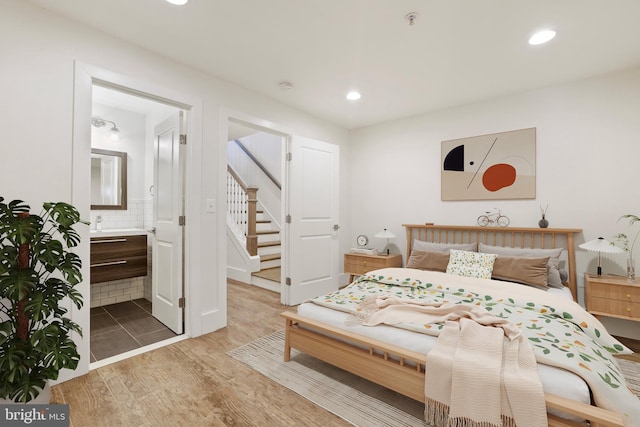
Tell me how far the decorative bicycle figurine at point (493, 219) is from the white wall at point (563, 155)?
7cm

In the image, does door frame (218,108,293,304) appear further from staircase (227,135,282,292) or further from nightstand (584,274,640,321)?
nightstand (584,274,640,321)

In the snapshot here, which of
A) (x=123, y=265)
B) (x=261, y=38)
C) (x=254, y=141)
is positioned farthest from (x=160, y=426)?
(x=254, y=141)

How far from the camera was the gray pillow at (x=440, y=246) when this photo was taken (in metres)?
3.26

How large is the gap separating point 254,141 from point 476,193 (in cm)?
444

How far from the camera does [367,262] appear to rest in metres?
3.91

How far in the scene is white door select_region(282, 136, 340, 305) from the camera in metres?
3.64

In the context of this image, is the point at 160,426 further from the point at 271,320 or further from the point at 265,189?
the point at 265,189

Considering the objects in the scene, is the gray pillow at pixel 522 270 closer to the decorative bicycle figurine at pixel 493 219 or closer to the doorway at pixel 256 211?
the decorative bicycle figurine at pixel 493 219

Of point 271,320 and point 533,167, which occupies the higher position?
point 533,167

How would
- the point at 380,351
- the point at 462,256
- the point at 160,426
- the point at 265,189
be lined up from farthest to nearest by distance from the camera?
the point at 265,189, the point at 462,256, the point at 380,351, the point at 160,426

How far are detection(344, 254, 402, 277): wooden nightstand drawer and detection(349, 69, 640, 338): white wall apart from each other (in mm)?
335

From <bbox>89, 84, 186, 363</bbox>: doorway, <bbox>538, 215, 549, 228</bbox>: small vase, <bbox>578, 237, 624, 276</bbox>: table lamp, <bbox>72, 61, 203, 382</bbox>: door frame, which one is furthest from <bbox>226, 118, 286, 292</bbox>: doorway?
<bbox>578, 237, 624, 276</bbox>: table lamp

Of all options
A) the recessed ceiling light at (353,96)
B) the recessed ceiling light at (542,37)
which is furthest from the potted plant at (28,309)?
the recessed ceiling light at (542,37)

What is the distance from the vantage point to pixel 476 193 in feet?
11.4
